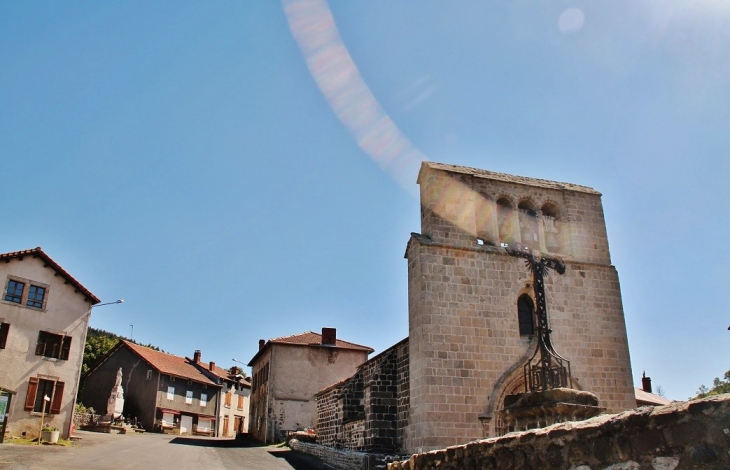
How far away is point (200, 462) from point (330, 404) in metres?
5.12

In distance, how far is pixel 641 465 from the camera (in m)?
3.09

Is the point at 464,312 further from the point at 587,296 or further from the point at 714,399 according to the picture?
the point at 714,399

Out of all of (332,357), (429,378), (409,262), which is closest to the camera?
(429,378)

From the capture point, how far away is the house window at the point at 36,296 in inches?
943

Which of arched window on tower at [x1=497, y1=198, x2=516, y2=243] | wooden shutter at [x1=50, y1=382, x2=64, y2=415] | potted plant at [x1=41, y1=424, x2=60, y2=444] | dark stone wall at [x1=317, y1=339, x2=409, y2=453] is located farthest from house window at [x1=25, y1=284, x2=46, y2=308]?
arched window on tower at [x1=497, y1=198, x2=516, y2=243]

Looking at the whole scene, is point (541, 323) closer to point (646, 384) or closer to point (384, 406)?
point (384, 406)

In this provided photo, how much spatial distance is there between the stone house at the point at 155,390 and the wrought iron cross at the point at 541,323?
31356mm

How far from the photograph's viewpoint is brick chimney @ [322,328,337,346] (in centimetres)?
3144

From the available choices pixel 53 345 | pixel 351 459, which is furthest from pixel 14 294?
pixel 351 459

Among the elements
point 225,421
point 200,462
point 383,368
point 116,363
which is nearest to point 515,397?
point 383,368

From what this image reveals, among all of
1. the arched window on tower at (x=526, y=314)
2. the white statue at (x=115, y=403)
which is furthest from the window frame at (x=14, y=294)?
the arched window on tower at (x=526, y=314)

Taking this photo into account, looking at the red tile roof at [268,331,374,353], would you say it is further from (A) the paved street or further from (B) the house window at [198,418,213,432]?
(B) the house window at [198,418,213,432]

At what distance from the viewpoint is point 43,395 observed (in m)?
23.4

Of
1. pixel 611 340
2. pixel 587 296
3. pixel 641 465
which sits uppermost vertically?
pixel 587 296
